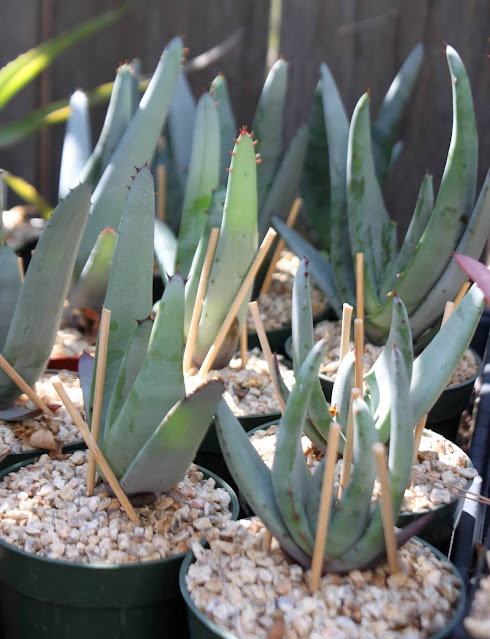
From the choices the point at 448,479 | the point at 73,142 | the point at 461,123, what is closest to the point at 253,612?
the point at 448,479

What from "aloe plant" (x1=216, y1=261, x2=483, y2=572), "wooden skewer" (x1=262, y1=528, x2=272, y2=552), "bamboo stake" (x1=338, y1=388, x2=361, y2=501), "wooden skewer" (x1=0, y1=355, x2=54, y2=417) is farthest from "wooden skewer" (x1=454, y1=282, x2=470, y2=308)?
"wooden skewer" (x1=0, y1=355, x2=54, y2=417)

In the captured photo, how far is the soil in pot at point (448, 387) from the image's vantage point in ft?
4.52

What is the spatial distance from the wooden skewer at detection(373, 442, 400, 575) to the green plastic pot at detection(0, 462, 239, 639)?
0.25 meters

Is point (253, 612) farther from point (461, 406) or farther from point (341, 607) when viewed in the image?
point (461, 406)

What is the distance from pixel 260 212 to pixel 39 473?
0.84m

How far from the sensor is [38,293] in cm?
118

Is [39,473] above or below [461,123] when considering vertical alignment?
below

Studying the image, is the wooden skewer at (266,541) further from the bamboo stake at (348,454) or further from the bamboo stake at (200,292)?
the bamboo stake at (200,292)

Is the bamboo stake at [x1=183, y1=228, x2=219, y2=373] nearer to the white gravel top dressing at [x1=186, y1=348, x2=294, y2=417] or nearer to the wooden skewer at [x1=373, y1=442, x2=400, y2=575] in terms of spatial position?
the white gravel top dressing at [x1=186, y1=348, x2=294, y2=417]

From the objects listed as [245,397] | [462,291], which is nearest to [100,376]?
[245,397]

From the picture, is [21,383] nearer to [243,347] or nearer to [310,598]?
[243,347]

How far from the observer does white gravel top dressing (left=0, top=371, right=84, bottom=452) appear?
46.3 inches

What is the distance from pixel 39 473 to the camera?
1113 millimetres

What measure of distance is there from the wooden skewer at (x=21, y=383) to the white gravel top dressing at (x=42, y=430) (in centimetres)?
2
